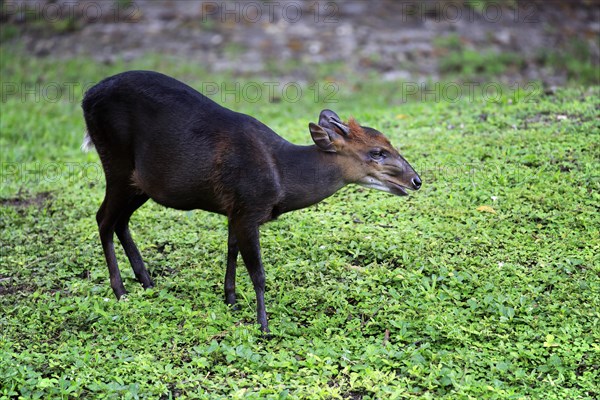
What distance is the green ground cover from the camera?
5078 millimetres

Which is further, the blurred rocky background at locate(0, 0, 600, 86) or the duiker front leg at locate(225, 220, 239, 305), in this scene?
the blurred rocky background at locate(0, 0, 600, 86)

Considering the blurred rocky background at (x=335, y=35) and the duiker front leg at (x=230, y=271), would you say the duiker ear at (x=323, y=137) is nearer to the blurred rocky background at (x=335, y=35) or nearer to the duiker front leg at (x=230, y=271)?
the duiker front leg at (x=230, y=271)

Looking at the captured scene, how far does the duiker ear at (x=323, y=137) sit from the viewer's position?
18.1ft

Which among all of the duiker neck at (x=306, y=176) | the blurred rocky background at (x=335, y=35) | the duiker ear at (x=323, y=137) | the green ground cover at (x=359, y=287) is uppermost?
the duiker ear at (x=323, y=137)

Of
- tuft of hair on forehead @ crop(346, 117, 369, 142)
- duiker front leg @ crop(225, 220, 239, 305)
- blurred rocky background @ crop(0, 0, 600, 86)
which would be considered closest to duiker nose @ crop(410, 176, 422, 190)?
tuft of hair on forehead @ crop(346, 117, 369, 142)

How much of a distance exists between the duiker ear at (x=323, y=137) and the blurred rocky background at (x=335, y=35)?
23.5ft

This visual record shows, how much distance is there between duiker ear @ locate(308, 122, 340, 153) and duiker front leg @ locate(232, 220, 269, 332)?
69 cm

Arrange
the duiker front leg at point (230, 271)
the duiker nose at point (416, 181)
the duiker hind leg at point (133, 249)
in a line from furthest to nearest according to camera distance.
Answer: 1. the duiker hind leg at point (133, 249)
2. the duiker front leg at point (230, 271)
3. the duiker nose at point (416, 181)

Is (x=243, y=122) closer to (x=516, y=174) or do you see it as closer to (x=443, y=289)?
(x=443, y=289)

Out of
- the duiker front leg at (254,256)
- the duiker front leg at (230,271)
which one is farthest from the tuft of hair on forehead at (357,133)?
the duiker front leg at (230,271)

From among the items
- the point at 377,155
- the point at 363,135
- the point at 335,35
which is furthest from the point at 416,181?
the point at 335,35

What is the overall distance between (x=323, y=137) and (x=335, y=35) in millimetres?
8298

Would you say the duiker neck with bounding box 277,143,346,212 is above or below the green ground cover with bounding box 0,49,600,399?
above

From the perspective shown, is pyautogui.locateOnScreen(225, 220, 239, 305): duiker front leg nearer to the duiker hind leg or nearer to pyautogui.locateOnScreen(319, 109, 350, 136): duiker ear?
the duiker hind leg
